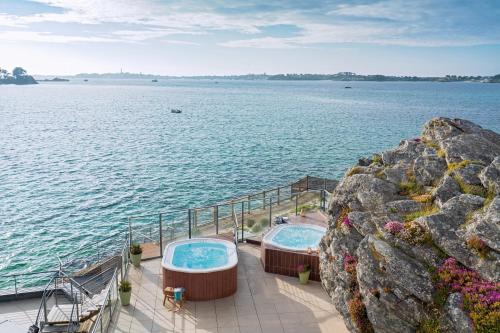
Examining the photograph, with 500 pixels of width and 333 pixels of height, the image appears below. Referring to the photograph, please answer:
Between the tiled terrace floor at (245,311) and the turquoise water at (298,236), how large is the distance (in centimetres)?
292

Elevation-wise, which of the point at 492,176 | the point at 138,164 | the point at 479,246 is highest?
the point at 492,176

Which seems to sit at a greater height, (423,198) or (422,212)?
(423,198)

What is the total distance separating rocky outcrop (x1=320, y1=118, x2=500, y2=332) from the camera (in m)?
10.4

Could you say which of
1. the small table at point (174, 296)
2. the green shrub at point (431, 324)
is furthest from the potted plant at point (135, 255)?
the green shrub at point (431, 324)

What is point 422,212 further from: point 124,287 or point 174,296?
point 124,287

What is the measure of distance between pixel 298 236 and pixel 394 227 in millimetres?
9925

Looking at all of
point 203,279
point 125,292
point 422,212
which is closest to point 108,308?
point 125,292

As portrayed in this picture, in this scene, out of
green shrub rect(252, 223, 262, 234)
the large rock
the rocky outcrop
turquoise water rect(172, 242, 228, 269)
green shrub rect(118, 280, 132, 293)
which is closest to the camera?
the rocky outcrop

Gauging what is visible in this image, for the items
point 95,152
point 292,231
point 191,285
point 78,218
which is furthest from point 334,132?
point 191,285

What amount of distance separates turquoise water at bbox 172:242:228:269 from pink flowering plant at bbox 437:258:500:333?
10.3 meters

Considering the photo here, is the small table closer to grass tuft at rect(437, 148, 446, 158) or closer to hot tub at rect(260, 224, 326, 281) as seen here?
hot tub at rect(260, 224, 326, 281)

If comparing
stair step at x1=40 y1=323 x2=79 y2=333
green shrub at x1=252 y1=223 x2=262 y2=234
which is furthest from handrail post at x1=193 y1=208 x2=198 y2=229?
stair step at x1=40 y1=323 x2=79 y2=333

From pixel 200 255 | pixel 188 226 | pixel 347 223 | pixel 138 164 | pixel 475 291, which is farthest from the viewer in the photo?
pixel 138 164

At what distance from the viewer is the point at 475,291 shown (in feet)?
32.9
